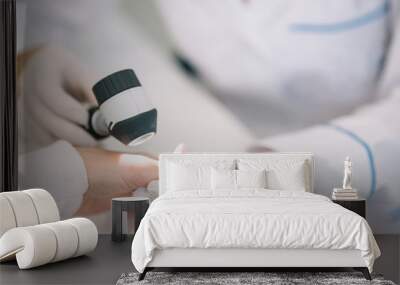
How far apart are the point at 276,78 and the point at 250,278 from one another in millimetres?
3045

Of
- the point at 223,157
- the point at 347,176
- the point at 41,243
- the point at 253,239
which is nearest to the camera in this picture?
the point at 253,239

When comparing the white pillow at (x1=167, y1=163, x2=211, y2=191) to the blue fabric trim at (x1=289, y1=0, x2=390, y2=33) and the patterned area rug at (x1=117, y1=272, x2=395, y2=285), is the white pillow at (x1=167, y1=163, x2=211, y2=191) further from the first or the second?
the blue fabric trim at (x1=289, y1=0, x2=390, y2=33)

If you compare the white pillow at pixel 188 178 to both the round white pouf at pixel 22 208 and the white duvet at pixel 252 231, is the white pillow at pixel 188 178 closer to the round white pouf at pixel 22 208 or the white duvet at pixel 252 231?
the round white pouf at pixel 22 208

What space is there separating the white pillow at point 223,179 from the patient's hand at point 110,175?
100 cm

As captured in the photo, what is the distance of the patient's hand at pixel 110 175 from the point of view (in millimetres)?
7418

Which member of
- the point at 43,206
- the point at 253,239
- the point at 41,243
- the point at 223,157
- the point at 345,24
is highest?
the point at 345,24

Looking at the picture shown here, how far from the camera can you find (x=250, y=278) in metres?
4.94

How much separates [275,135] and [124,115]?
1758 millimetres

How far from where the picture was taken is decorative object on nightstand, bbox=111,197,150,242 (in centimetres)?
675

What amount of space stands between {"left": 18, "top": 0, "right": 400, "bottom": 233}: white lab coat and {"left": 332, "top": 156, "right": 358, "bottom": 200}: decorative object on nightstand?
0.34m

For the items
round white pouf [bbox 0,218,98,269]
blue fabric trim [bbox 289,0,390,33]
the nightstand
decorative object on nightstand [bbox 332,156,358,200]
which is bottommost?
round white pouf [bbox 0,218,98,269]

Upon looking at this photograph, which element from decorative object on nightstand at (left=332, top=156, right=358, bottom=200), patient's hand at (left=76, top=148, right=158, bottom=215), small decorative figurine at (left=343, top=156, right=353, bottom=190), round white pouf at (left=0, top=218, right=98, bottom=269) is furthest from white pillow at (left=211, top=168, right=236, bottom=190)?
round white pouf at (left=0, top=218, right=98, bottom=269)

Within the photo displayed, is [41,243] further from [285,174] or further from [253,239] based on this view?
[285,174]

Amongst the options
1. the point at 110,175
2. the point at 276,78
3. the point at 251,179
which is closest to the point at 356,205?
the point at 251,179
